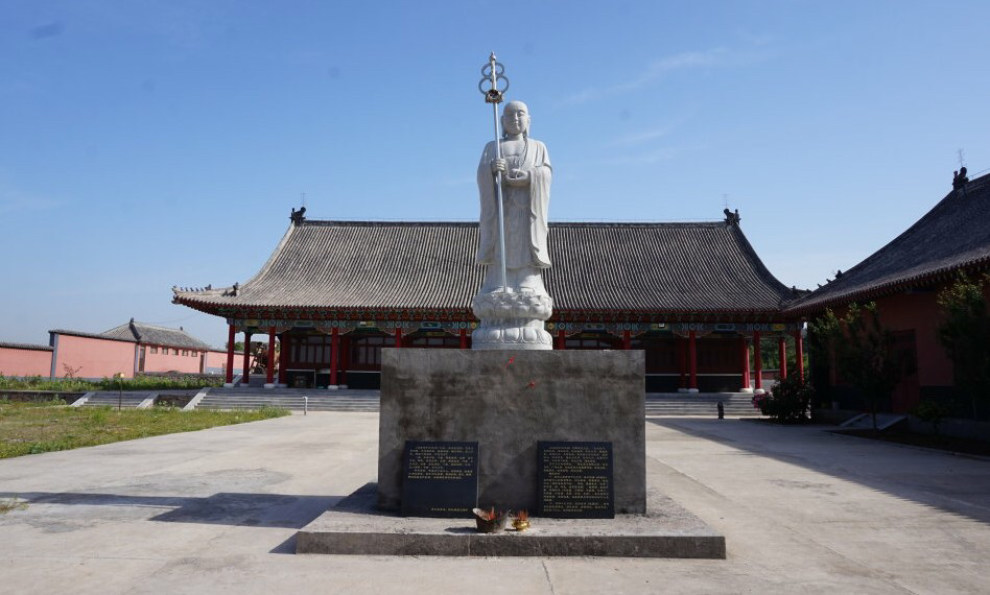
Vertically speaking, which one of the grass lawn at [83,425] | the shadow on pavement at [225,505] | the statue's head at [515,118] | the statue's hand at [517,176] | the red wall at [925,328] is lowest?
the grass lawn at [83,425]

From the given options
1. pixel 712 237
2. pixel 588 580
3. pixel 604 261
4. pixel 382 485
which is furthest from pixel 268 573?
pixel 712 237

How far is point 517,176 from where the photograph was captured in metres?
6.41

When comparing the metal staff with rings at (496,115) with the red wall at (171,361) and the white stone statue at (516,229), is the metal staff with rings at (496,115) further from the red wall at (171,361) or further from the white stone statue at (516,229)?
the red wall at (171,361)

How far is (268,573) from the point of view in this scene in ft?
13.5

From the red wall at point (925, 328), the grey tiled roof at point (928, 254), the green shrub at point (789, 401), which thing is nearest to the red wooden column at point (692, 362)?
the grey tiled roof at point (928, 254)

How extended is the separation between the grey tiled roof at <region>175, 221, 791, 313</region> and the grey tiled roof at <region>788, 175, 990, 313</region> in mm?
5039

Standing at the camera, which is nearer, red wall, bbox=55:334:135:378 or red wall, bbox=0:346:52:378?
red wall, bbox=0:346:52:378

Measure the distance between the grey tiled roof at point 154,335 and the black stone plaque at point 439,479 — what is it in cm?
3864

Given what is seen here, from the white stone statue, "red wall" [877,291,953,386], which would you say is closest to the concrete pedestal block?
the white stone statue

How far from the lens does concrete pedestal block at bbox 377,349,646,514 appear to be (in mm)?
5227

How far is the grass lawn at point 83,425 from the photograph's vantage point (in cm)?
1112

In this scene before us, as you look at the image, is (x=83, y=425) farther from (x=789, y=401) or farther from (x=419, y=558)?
(x=789, y=401)

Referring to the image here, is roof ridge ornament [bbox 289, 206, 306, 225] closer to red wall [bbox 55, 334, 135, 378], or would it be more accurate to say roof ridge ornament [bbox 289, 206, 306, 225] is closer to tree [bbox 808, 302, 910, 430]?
red wall [bbox 55, 334, 135, 378]

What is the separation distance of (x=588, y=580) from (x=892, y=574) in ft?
7.01
